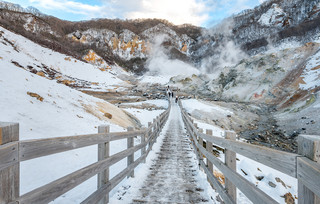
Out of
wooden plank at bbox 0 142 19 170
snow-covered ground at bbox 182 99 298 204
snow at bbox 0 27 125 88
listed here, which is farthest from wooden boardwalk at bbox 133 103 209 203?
snow at bbox 0 27 125 88

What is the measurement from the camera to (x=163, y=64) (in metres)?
115

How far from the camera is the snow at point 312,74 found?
22.3 m

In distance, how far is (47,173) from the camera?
3926 millimetres

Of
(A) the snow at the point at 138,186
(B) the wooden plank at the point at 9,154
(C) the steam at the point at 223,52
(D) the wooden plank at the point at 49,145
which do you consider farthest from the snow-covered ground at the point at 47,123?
(C) the steam at the point at 223,52

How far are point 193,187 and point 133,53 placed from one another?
125058 millimetres

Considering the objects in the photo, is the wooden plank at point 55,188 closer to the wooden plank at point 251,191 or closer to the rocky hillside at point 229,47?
the wooden plank at point 251,191

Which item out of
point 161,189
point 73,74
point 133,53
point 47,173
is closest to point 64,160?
point 47,173

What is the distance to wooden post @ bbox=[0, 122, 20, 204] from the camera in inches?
50.7

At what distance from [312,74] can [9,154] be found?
31.6 m

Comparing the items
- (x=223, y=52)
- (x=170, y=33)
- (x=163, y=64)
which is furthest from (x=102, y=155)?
(x=170, y=33)

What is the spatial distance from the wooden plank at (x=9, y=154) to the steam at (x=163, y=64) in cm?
9707

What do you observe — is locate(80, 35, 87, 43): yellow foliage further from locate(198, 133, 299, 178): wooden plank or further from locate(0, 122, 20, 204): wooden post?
locate(198, 133, 299, 178): wooden plank

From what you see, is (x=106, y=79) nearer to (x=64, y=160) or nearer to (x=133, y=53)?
(x=133, y=53)

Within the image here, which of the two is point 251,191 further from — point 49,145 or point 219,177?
point 219,177
